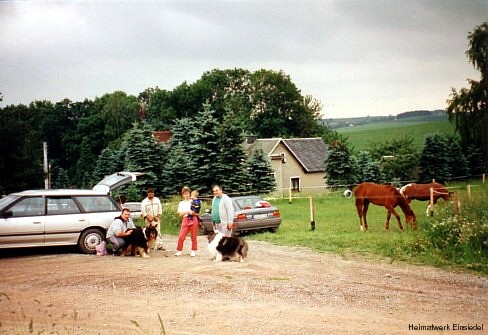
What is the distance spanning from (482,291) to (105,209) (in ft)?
28.1

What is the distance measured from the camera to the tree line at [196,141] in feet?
41.9

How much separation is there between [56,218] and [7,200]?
1117 mm

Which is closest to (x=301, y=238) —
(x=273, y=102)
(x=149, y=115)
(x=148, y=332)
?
(x=148, y=332)

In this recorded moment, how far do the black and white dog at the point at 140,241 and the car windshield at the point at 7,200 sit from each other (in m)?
2.64

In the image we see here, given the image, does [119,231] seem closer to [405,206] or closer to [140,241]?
[140,241]

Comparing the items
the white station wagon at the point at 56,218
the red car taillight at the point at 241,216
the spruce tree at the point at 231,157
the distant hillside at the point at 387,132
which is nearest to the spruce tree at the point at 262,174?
the spruce tree at the point at 231,157

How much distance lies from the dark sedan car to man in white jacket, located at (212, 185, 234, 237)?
379 cm

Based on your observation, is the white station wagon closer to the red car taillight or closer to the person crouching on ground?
the person crouching on ground

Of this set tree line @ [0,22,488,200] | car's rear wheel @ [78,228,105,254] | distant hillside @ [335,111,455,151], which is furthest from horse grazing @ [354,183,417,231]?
distant hillside @ [335,111,455,151]

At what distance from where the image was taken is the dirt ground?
613 centimetres

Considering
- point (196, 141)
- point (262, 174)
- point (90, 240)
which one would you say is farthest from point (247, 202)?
point (262, 174)

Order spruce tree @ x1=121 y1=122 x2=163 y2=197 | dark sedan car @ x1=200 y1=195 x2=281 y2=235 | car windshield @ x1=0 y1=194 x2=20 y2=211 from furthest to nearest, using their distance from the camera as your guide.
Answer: spruce tree @ x1=121 y1=122 x2=163 y2=197 < dark sedan car @ x1=200 y1=195 x2=281 y2=235 < car windshield @ x1=0 y1=194 x2=20 y2=211

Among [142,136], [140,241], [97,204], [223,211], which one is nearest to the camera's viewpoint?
[223,211]

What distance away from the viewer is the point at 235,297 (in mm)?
7500
